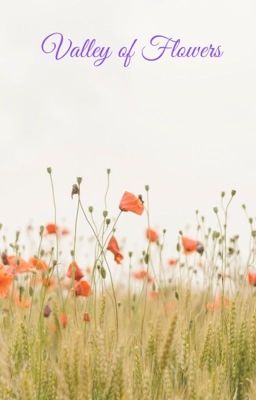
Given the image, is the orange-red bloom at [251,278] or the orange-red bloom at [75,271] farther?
the orange-red bloom at [251,278]

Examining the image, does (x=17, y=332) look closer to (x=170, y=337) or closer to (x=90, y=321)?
(x=90, y=321)

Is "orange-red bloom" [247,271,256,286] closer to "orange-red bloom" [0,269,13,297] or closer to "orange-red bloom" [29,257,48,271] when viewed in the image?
"orange-red bloom" [29,257,48,271]

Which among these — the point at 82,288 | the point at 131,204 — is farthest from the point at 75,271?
the point at 131,204

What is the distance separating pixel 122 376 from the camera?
213 cm

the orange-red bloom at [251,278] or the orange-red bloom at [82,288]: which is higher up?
the orange-red bloom at [251,278]

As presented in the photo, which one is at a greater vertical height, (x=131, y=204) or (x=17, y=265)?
(x=131, y=204)

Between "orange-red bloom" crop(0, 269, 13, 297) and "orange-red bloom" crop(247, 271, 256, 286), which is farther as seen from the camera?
"orange-red bloom" crop(247, 271, 256, 286)

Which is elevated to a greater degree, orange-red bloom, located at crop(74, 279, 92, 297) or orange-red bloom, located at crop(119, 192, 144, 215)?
orange-red bloom, located at crop(119, 192, 144, 215)

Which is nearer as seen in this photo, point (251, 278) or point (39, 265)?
point (39, 265)

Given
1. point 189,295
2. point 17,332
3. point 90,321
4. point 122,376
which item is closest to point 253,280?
point 189,295

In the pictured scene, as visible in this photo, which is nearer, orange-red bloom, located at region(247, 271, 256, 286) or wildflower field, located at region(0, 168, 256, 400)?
wildflower field, located at region(0, 168, 256, 400)

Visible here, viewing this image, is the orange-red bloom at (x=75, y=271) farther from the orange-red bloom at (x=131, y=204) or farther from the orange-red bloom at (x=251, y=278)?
the orange-red bloom at (x=251, y=278)

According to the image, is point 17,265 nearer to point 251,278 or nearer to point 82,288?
point 82,288

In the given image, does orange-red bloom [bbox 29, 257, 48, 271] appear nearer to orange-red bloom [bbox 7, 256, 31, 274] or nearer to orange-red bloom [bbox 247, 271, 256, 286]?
orange-red bloom [bbox 7, 256, 31, 274]
